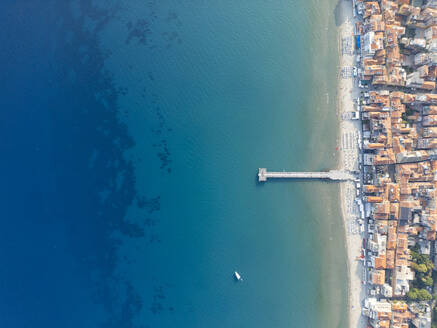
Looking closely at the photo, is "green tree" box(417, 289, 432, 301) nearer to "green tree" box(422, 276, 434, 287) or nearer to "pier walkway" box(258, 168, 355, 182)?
"green tree" box(422, 276, 434, 287)

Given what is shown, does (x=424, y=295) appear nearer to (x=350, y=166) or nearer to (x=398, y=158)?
(x=398, y=158)

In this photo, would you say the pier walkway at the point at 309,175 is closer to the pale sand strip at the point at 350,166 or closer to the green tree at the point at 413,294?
the pale sand strip at the point at 350,166

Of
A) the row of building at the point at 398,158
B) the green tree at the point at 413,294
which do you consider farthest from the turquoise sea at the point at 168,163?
the green tree at the point at 413,294

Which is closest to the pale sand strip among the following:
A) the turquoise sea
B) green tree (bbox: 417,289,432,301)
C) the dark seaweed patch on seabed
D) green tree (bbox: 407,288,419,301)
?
the turquoise sea

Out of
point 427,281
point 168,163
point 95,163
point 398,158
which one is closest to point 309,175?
point 398,158

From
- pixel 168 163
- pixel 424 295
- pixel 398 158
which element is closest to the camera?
pixel 424 295

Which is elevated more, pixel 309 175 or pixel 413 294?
pixel 309 175
